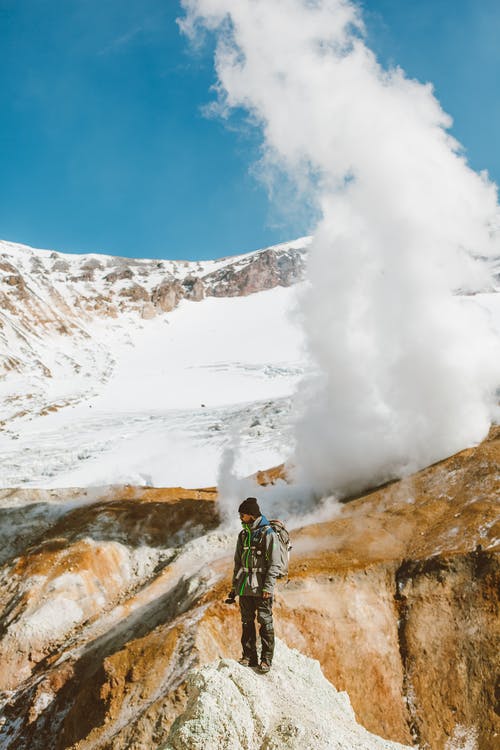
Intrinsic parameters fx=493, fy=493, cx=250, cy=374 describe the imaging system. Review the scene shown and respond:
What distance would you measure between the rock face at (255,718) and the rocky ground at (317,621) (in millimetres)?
529

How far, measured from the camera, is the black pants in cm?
624

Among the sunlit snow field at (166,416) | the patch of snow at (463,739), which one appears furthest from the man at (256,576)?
the sunlit snow field at (166,416)

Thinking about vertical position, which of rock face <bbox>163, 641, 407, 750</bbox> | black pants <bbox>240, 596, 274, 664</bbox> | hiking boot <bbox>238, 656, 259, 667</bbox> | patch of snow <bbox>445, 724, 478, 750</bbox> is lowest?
patch of snow <bbox>445, 724, 478, 750</bbox>

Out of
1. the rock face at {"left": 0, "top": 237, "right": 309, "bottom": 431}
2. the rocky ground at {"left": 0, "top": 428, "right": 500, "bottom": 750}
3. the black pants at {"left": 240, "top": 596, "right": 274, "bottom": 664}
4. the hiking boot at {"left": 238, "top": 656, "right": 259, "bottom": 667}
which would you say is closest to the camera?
the black pants at {"left": 240, "top": 596, "right": 274, "bottom": 664}

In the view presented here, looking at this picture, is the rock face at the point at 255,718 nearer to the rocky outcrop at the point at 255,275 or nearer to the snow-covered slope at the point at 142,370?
the snow-covered slope at the point at 142,370

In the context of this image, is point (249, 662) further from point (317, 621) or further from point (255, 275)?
point (255, 275)

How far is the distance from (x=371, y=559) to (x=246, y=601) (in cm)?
551

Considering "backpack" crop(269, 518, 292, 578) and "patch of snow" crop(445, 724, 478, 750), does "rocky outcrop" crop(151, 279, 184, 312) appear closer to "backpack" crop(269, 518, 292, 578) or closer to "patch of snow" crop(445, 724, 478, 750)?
"patch of snow" crop(445, 724, 478, 750)

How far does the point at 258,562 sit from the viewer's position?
618 cm

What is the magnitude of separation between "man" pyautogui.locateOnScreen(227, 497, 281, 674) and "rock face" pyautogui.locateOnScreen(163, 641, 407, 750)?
1.10 ft

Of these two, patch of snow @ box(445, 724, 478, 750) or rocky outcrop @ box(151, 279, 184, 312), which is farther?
rocky outcrop @ box(151, 279, 184, 312)

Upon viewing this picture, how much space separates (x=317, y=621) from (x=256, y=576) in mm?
3888

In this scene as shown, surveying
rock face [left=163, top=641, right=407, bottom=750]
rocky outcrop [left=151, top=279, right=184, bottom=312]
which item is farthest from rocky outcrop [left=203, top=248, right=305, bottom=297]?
rock face [left=163, top=641, right=407, bottom=750]

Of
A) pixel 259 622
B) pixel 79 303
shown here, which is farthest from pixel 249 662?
pixel 79 303
